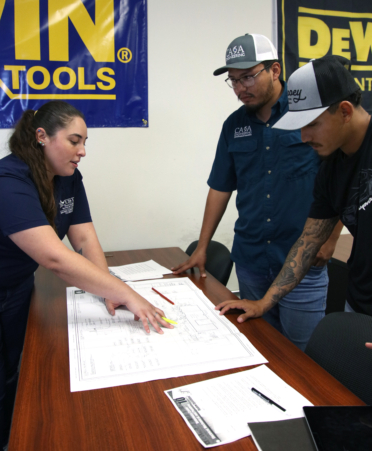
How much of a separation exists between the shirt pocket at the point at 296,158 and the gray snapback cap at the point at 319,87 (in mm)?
549

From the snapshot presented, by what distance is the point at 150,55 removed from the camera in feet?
8.57

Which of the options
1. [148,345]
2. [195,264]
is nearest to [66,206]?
[195,264]

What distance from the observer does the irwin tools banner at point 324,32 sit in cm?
286

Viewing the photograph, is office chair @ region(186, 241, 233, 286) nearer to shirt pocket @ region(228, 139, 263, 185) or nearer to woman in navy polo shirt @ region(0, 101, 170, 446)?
shirt pocket @ region(228, 139, 263, 185)

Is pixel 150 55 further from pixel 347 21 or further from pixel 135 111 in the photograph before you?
pixel 347 21

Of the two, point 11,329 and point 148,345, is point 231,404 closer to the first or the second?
point 148,345

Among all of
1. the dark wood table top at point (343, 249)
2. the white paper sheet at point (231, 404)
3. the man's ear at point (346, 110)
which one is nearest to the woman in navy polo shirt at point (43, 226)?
the white paper sheet at point (231, 404)

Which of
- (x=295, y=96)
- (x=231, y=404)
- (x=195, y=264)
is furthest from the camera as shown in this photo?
(x=195, y=264)

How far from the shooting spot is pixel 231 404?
0.84 metres

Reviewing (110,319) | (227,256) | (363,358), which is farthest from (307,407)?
(227,256)

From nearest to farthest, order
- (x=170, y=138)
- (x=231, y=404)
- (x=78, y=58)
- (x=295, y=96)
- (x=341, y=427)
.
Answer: (x=341, y=427) < (x=231, y=404) < (x=295, y=96) < (x=78, y=58) < (x=170, y=138)

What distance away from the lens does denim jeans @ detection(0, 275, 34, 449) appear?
143 cm

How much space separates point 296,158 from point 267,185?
166mm

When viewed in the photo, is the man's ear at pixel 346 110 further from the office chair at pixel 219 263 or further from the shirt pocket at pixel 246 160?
the office chair at pixel 219 263
